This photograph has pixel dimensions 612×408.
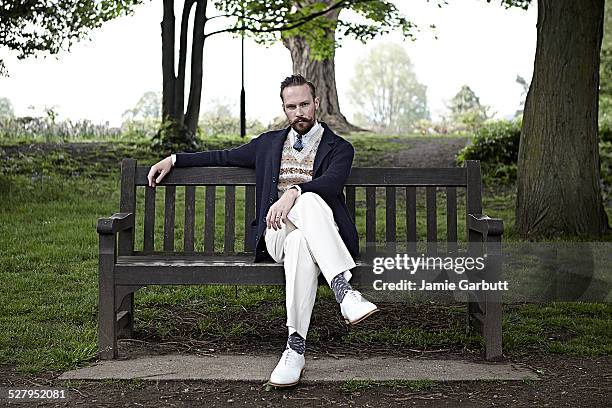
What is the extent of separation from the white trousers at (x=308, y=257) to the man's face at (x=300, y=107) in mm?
506

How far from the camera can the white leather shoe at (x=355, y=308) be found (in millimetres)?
3984

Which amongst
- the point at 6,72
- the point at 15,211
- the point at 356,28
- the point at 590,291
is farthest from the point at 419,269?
the point at 356,28

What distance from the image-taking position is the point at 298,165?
15.3 ft

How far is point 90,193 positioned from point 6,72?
287cm

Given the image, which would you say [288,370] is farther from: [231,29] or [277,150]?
[231,29]

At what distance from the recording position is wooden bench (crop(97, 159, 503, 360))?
440cm

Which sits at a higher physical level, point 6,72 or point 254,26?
point 254,26

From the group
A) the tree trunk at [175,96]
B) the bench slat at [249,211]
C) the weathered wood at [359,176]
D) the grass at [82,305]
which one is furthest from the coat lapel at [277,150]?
the tree trunk at [175,96]

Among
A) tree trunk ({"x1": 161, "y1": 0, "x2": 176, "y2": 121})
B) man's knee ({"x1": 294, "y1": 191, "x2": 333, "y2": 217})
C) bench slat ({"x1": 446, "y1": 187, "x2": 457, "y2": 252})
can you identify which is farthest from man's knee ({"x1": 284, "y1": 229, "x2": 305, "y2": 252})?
tree trunk ({"x1": 161, "y1": 0, "x2": 176, "y2": 121})

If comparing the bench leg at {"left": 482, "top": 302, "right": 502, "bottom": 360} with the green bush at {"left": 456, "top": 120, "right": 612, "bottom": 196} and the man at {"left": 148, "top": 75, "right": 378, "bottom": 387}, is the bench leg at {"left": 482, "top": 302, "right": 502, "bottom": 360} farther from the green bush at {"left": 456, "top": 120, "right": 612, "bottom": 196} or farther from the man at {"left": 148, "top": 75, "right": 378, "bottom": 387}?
the green bush at {"left": 456, "top": 120, "right": 612, "bottom": 196}

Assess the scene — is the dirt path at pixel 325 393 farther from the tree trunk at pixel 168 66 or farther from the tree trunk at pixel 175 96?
the tree trunk at pixel 168 66

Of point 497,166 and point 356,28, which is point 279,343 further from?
point 356,28

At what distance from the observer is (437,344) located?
480cm

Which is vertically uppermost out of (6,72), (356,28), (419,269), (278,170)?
(356,28)
